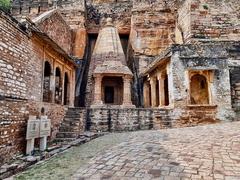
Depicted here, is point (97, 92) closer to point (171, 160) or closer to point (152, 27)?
point (152, 27)

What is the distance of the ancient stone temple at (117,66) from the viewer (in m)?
6.78

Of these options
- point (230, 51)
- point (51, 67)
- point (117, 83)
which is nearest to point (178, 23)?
point (230, 51)

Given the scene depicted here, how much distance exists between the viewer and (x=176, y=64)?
36.1 ft

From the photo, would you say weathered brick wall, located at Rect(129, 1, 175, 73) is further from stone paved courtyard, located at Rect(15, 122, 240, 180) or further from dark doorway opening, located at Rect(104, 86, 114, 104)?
stone paved courtyard, located at Rect(15, 122, 240, 180)

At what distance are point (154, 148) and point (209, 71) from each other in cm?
703

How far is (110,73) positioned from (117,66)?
2.38ft

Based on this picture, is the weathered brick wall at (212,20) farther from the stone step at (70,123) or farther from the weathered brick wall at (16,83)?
the weathered brick wall at (16,83)

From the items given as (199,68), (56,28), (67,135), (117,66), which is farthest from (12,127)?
(56,28)

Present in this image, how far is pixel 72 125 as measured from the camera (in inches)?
377

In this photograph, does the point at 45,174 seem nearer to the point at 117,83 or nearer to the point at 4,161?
the point at 4,161

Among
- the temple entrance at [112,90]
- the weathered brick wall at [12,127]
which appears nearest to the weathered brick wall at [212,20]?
the temple entrance at [112,90]

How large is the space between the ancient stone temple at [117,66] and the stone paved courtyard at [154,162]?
2110 millimetres

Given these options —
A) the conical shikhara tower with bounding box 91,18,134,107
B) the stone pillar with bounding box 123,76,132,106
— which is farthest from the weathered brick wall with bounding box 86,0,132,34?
the stone pillar with bounding box 123,76,132,106

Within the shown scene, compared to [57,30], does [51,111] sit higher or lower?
lower
